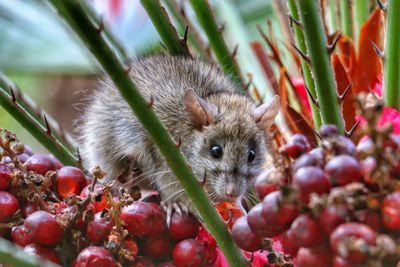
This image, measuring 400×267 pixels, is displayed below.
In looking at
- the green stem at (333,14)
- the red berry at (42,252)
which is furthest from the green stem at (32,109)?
the green stem at (333,14)

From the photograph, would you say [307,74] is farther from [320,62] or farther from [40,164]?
[40,164]

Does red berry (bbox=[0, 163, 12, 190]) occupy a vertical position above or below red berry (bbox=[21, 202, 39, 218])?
above

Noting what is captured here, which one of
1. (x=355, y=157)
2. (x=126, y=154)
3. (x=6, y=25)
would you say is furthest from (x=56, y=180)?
(x=6, y=25)

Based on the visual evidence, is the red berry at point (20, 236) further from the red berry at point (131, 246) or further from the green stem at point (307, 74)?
the green stem at point (307, 74)

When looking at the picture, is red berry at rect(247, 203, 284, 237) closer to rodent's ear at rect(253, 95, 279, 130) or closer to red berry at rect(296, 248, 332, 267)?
red berry at rect(296, 248, 332, 267)

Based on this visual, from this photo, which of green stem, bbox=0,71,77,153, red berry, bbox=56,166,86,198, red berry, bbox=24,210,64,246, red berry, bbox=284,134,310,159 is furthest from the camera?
Answer: green stem, bbox=0,71,77,153

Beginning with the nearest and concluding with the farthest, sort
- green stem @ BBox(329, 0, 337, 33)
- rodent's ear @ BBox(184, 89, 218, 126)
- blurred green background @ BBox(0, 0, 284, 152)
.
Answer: green stem @ BBox(329, 0, 337, 33) → rodent's ear @ BBox(184, 89, 218, 126) → blurred green background @ BBox(0, 0, 284, 152)

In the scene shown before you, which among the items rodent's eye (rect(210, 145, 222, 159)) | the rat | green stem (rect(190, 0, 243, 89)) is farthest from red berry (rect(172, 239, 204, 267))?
rodent's eye (rect(210, 145, 222, 159))

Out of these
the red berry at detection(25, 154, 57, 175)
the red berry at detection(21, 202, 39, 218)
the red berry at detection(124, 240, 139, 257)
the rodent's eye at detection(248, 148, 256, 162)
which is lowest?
the rodent's eye at detection(248, 148, 256, 162)
